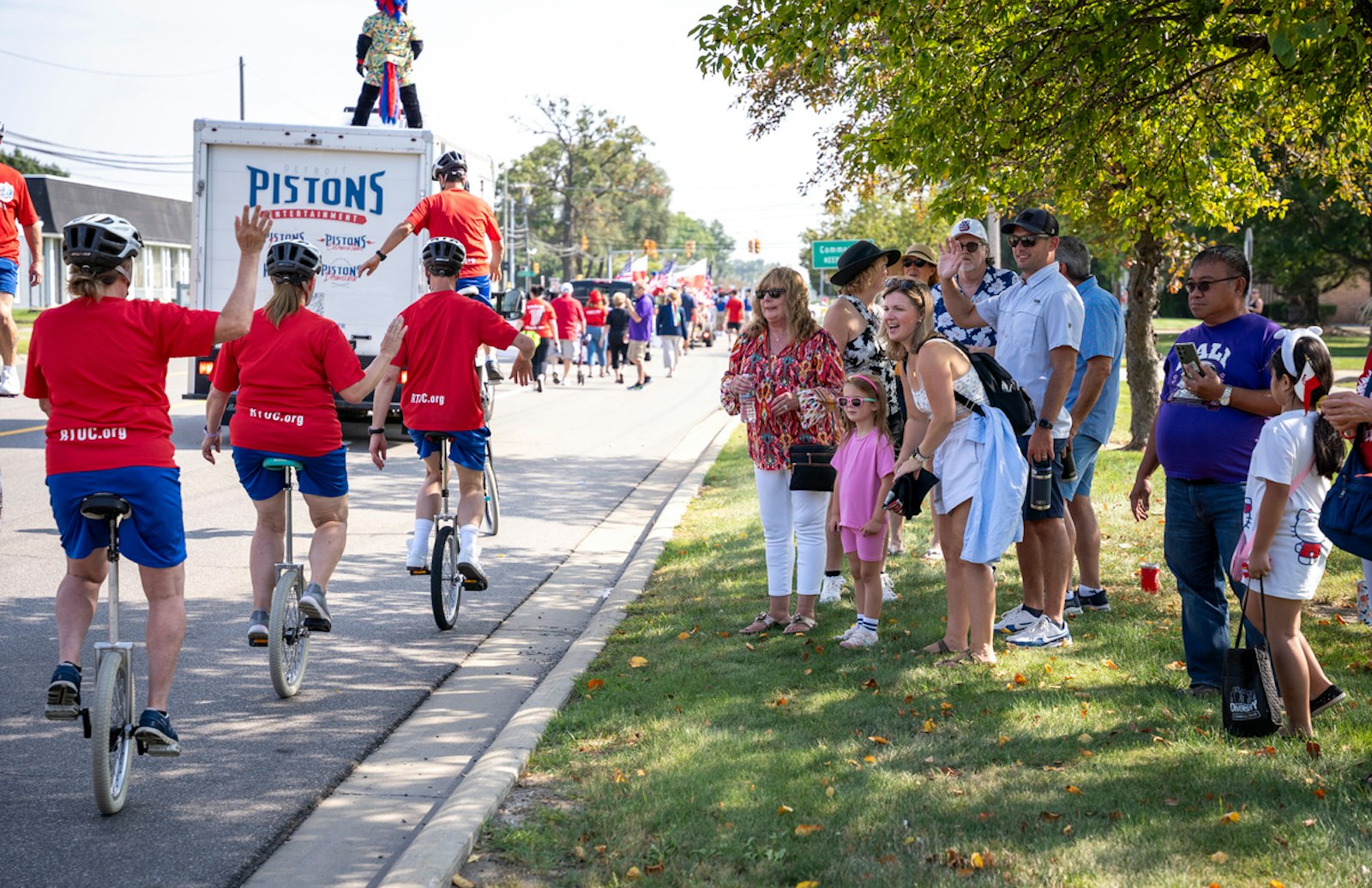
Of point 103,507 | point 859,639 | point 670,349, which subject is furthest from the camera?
point 670,349

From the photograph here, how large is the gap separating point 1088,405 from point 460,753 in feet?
12.5

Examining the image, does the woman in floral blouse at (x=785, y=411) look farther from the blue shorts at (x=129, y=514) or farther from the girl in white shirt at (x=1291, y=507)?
the blue shorts at (x=129, y=514)

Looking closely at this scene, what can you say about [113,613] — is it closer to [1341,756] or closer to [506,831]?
[506,831]

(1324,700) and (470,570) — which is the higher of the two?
(470,570)

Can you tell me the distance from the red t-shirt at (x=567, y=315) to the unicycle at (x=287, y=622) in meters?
21.9

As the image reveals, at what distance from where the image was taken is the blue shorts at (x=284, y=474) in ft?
20.1

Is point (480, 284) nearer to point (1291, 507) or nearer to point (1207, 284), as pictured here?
point (1207, 284)

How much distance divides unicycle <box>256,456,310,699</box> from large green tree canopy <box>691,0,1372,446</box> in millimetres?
3637

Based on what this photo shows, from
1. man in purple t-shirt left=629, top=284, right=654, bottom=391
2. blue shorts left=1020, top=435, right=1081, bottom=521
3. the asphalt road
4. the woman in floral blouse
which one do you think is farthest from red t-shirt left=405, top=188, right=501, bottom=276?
man in purple t-shirt left=629, top=284, right=654, bottom=391

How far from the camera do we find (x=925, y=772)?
191 inches

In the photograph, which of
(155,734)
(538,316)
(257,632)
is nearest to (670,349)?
(538,316)

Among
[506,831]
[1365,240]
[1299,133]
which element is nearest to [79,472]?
[506,831]

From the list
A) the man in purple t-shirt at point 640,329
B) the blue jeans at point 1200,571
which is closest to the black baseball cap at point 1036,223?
the blue jeans at point 1200,571

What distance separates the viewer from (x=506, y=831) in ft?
14.4
